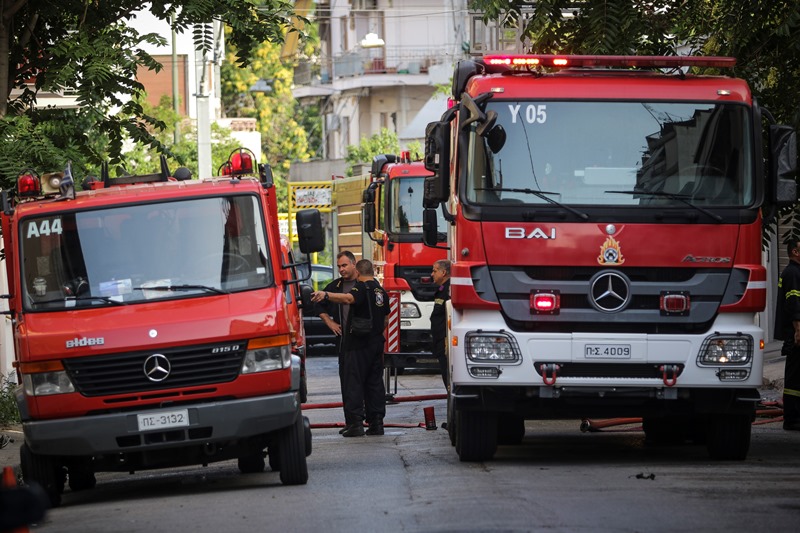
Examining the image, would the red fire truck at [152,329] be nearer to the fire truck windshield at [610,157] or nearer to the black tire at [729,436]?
the fire truck windshield at [610,157]

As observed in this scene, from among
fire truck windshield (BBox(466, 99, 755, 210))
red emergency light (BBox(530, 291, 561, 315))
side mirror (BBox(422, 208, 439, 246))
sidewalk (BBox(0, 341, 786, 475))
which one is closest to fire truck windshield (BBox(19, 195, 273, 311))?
fire truck windshield (BBox(466, 99, 755, 210))

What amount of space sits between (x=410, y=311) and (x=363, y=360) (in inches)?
256

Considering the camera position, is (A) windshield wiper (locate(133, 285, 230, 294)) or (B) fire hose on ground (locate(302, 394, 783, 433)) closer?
(A) windshield wiper (locate(133, 285, 230, 294))

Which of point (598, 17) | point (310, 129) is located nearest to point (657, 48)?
point (598, 17)

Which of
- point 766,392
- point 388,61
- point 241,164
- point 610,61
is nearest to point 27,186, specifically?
point 241,164

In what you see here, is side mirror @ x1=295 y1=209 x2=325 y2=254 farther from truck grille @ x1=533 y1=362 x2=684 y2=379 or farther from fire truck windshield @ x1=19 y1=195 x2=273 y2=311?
truck grille @ x1=533 y1=362 x2=684 y2=379

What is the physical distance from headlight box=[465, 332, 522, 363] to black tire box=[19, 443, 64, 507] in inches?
124

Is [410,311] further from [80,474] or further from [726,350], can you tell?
[726,350]

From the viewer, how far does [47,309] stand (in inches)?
432

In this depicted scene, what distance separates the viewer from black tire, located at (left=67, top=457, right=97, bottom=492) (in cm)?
1123

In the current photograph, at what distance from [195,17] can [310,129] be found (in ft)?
198

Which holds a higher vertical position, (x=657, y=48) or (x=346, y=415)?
(x=657, y=48)

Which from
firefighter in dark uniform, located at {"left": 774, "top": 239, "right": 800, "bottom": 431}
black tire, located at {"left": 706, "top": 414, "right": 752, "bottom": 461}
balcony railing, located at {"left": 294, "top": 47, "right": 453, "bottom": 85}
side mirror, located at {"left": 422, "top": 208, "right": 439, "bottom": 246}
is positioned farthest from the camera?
balcony railing, located at {"left": 294, "top": 47, "right": 453, "bottom": 85}

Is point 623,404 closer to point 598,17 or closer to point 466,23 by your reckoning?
point 598,17
